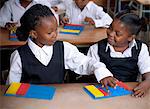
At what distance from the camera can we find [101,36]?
209cm

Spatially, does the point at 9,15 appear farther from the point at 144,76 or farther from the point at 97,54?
the point at 144,76

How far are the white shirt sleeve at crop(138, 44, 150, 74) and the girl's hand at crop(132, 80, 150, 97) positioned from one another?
9.7 inches

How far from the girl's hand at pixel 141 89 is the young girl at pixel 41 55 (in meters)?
0.24

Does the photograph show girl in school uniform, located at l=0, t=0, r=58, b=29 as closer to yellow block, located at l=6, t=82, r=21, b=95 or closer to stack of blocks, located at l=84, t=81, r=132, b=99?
yellow block, located at l=6, t=82, r=21, b=95

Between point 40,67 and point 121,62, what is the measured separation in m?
0.53

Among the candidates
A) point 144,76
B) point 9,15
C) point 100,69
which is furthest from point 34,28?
point 9,15

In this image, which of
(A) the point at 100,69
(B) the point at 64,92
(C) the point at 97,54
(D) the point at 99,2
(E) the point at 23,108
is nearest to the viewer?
(E) the point at 23,108

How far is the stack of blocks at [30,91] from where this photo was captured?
1.15 m

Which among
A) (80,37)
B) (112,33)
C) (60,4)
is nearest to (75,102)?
(112,33)

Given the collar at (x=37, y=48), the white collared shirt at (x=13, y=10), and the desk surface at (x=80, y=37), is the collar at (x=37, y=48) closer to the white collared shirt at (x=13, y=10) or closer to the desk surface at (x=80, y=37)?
the desk surface at (x=80, y=37)

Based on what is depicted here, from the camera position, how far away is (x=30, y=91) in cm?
118

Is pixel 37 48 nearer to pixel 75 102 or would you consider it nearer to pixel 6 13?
pixel 75 102

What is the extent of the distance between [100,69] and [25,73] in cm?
42

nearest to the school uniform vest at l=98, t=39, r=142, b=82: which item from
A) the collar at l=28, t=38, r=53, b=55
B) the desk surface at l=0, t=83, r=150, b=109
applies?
the collar at l=28, t=38, r=53, b=55
